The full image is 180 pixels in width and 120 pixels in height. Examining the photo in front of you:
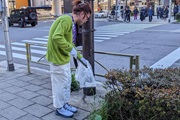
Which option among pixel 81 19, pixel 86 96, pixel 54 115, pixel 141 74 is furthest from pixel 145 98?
pixel 86 96

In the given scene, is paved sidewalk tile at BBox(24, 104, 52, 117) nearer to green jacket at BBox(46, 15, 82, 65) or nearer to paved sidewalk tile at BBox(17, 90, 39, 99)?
paved sidewalk tile at BBox(17, 90, 39, 99)

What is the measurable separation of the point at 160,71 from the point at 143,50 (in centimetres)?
667

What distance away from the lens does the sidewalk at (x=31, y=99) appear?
3.49 metres

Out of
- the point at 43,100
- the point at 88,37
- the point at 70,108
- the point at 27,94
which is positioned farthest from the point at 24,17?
the point at 70,108

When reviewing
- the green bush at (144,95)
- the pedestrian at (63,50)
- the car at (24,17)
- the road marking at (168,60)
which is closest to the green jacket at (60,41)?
the pedestrian at (63,50)

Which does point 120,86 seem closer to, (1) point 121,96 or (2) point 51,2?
(1) point 121,96

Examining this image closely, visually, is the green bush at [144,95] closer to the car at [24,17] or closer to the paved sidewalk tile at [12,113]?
the paved sidewalk tile at [12,113]

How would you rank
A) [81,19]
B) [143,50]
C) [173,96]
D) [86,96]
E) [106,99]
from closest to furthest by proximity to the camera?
[173,96]
[106,99]
[81,19]
[86,96]
[143,50]

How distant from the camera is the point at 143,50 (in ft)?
30.9

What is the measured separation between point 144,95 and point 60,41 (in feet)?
4.01

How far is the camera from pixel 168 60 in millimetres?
7676

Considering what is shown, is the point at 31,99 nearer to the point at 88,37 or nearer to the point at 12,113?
the point at 12,113

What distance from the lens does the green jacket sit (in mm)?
2865

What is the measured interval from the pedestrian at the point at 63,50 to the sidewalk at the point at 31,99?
0.27 m
